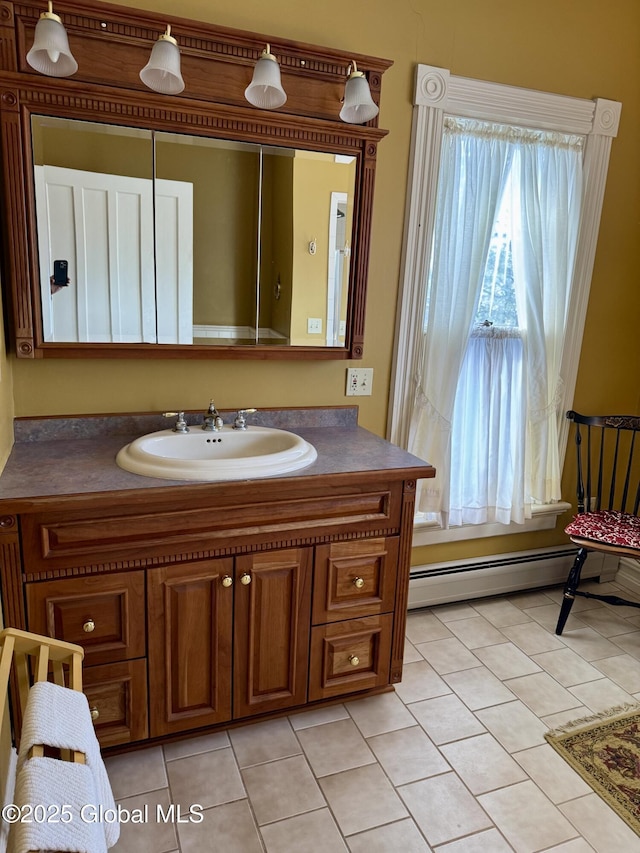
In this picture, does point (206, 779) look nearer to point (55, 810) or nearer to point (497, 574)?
point (55, 810)

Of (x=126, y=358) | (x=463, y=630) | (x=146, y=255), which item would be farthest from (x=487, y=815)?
(x=146, y=255)

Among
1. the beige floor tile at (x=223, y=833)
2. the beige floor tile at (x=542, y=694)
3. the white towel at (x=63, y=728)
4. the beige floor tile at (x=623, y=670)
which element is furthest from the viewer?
the beige floor tile at (x=623, y=670)

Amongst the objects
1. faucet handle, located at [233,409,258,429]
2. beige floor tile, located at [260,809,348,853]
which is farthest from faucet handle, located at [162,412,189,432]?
beige floor tile, located at [260,809,348,853]

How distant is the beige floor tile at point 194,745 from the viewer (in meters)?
1.79

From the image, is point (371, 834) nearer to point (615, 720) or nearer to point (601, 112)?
point (615, 720)

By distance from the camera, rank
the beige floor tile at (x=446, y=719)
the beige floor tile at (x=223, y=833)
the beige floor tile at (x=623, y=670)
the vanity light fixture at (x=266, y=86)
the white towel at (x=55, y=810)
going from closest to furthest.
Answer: the white towel at (x=55, y=810) < the beige floor tile at (x=223, y=833) < the vanity light fixture at (x=266, y=86) < the beige floor tile at (x=446, y=719) < the beige floor tile at (x=623, y=670)

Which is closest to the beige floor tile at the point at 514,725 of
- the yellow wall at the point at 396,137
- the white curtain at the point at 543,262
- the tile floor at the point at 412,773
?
the tile floor at the point at 412,773

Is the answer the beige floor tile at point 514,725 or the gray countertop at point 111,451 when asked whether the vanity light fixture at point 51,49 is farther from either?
the beige floor tile at point 514,725

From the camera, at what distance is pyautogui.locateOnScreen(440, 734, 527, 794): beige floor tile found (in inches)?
68.5

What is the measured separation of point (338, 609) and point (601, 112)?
7.07 ft

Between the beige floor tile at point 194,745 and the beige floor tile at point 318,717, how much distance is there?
8.7 inches

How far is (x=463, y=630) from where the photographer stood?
99.0 inches

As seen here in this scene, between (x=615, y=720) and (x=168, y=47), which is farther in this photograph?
(x=615, y=720)

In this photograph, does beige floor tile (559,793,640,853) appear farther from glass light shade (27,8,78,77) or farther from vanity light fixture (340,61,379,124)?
glass light shade (27,8,78,77)
